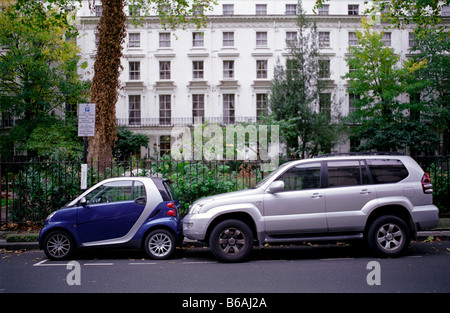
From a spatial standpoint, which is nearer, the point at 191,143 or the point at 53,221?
the point at 53,221

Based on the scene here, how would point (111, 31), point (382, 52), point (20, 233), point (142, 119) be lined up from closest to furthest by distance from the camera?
point (20, 233) < point (111, 31) < point (382, 52) < point (142, 119)

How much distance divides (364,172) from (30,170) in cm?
943

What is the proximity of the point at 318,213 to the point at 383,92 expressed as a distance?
29.1 m

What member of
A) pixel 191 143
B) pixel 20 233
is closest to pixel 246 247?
pixel 20 233

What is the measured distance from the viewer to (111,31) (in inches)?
515

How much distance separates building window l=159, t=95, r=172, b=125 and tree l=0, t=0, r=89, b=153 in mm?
10029

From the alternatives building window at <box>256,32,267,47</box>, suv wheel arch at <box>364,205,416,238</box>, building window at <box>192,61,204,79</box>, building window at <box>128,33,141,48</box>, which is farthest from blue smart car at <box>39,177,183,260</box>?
building window at <box>128,33,141,48</box>

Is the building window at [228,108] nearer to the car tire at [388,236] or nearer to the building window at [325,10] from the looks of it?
the building window at [325,10]

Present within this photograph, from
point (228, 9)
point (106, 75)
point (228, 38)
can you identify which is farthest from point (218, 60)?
point (106, 75)

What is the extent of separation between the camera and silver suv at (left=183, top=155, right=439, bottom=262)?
24.3ft

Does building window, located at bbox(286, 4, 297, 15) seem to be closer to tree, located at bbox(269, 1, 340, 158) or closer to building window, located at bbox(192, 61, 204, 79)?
tree, located at bbox(269, 1, 340, 158)

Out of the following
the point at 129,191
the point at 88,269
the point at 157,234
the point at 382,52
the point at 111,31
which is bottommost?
the point at 88,269
